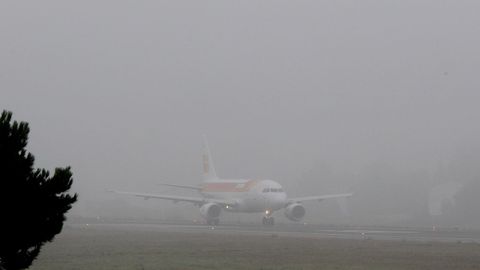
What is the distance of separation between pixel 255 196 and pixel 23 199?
171 ft

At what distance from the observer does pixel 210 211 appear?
223ft

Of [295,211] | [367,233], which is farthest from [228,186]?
[367,233]

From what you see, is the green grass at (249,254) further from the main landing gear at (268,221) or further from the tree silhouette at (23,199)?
the main landing gear at (268,221)

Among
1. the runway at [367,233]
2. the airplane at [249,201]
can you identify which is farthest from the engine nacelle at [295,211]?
the runway at [367,233]

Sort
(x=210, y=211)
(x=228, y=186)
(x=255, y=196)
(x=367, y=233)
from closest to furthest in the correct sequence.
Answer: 1. (x=367, y=233)
2. (x=255, y=196)
3. (x=210, y=211)
4. (x=228, y=186)

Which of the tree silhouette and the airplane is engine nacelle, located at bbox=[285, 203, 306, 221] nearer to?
the airplane

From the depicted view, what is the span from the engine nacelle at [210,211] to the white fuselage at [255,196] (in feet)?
4.17

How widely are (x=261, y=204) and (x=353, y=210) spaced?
28213mm

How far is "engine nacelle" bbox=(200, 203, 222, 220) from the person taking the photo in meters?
67.9

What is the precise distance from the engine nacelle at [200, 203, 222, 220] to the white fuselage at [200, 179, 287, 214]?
127 cm

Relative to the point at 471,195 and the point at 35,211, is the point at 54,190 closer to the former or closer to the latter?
the point at 35,211

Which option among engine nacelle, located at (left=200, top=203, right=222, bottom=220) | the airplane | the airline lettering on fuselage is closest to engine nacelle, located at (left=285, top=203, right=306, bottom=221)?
the airplane

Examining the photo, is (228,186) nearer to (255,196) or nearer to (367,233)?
(255,196)

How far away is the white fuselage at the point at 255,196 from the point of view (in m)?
65.8
